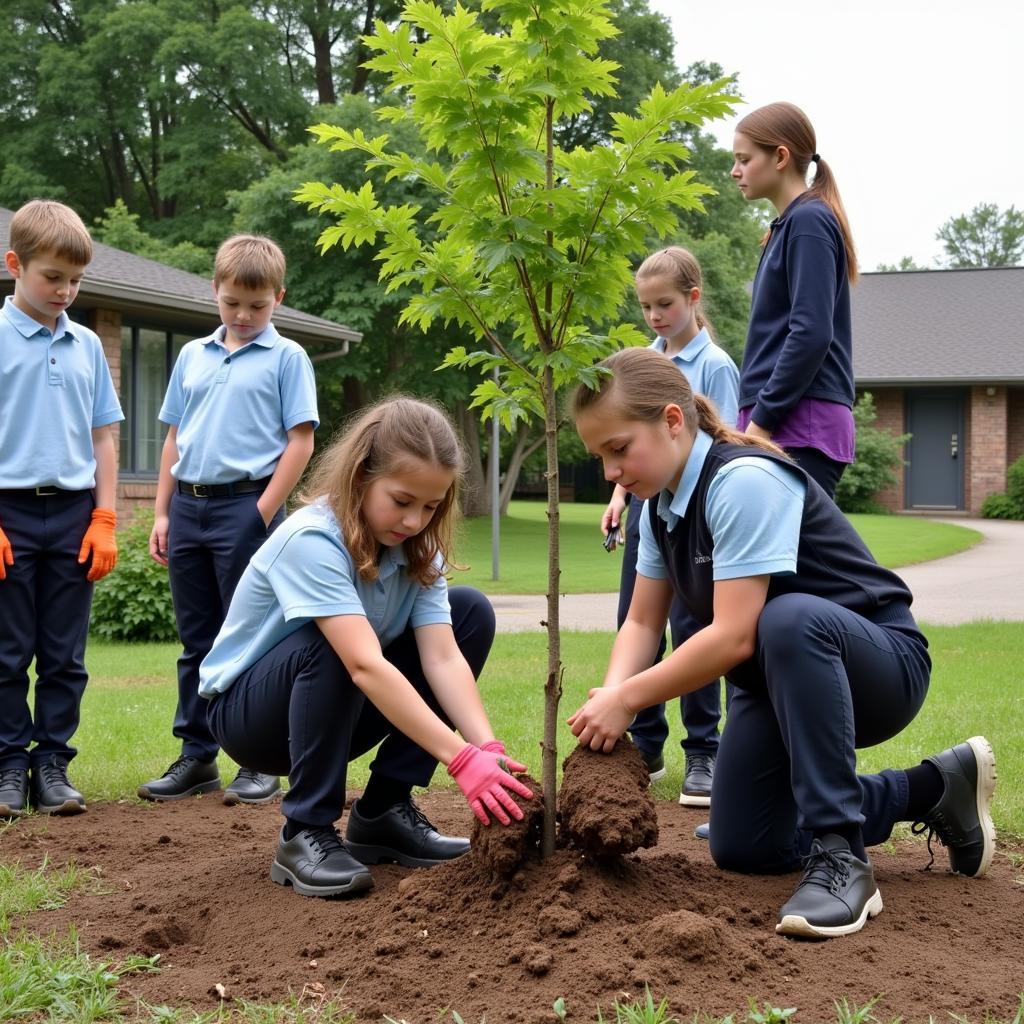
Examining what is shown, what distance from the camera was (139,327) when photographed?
17.2 meters

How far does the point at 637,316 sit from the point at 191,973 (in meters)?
21.6

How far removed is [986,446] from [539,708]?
27741 millimetres

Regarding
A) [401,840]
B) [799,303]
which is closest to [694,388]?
[799,303]

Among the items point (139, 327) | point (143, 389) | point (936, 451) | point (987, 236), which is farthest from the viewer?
point (987, 236)

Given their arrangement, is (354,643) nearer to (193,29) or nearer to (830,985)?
(830,985)

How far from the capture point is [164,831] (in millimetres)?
4234

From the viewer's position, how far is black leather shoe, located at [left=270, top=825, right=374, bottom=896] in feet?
10.8

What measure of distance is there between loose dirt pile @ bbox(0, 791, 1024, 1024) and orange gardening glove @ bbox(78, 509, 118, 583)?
1.28 metres

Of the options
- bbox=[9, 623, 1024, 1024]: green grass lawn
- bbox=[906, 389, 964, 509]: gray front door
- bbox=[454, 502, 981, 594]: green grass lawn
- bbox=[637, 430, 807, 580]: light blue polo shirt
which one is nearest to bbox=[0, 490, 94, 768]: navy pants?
bbox=[9, 623, 1024, 1024]: green grass lawn

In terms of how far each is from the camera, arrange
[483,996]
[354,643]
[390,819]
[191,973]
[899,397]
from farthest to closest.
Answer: [899,397] → [390,819] → [354,643] → [191,973] → [483,996]

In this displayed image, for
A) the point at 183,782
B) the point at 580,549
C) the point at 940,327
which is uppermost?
the point at 940,327

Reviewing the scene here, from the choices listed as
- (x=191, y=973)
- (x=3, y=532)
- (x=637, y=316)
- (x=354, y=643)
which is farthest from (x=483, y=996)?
(x=637, y=316)

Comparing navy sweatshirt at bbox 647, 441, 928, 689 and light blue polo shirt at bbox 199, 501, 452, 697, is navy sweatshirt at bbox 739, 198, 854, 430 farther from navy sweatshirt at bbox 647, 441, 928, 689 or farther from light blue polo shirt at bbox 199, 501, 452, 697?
light blue polo shirt at bbox 199, 501, 452, 697

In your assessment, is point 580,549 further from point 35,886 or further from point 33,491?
point 35,886
